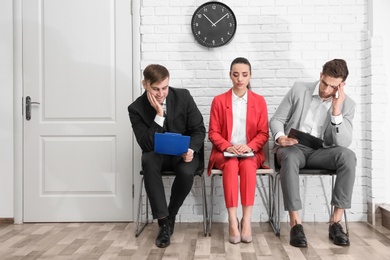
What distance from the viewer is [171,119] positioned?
11.4 feet

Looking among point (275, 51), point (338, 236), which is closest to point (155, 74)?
point (275, 51)

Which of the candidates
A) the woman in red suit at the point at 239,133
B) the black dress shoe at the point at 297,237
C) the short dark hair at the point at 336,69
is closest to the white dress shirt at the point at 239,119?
the woman in red suit at the point at 239,133

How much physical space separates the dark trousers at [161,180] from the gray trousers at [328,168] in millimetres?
655

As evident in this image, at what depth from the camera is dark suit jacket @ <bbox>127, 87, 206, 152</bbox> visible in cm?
341

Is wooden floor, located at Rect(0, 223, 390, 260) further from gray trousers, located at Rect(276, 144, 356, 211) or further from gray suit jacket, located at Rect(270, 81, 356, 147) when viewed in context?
gray suit jacket, located at Rect(270, 81, 356, 147)

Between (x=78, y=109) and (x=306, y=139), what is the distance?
191cm

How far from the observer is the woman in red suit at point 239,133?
330 cm

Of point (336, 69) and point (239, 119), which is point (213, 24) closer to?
point (239, 119)

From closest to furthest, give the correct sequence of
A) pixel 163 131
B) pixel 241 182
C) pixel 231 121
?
pixel 241 182
pixel 163 131
pixel 231 121

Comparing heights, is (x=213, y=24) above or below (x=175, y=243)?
above

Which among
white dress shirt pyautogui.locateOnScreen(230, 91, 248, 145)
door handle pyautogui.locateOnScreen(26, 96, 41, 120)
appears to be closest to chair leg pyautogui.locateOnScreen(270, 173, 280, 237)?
white dress shirt pyautogui.locateOnScreen(230, 91, 248, 145)

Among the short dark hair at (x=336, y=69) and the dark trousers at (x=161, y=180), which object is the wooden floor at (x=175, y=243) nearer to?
the dark trousers at (x=161, y=180)

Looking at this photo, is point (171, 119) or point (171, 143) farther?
point (171, 119)

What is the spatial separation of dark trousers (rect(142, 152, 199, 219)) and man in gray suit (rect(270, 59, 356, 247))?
2.18 feet
